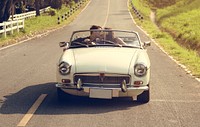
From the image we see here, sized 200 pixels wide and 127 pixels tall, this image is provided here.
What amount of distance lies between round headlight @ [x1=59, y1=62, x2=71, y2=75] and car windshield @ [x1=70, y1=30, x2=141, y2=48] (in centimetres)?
124

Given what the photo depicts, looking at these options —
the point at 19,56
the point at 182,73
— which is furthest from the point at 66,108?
the point at 19,56

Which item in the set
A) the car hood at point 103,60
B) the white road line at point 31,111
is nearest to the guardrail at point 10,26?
the white road line at point 31,111

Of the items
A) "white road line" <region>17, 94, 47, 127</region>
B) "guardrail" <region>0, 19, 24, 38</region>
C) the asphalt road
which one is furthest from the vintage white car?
"guardrail" <region>0, 19, 24, 38</region>

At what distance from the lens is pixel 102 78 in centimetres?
725

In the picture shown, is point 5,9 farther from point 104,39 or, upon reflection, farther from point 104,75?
point 104,75

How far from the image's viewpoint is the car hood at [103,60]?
726cm

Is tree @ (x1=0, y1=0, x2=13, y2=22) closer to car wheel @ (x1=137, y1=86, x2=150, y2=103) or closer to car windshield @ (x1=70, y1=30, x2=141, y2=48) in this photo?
car windshield @ (x1=70, y1=30, x2=141, y2=48)

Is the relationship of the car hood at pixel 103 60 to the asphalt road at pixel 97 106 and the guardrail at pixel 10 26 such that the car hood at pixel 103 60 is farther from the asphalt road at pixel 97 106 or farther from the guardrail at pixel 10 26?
the guardrail at pixel 10 26

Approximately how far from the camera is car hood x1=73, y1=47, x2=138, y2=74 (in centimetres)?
726

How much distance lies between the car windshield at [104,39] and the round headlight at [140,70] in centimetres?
123

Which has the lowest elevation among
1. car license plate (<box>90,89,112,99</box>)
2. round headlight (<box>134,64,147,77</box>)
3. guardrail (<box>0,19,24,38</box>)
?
guardrail (<box>0,19,24,38</box>)

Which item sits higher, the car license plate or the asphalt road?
the car license plate

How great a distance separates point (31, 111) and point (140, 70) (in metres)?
2.08

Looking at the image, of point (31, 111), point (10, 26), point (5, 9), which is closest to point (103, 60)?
point (31, 111)
